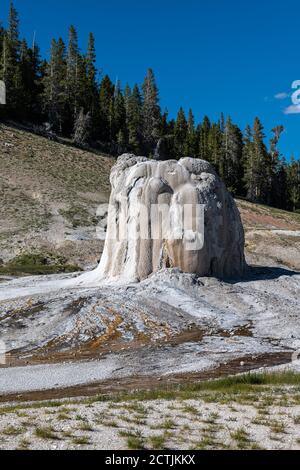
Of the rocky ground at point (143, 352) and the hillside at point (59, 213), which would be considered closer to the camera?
the rocky ground at point (143, 352)

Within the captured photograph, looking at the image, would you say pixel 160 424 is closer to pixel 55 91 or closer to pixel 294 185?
pixel 55 91

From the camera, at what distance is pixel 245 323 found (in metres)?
19.1

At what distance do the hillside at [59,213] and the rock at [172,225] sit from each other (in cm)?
Result: 1127

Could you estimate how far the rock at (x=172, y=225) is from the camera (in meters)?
23.8

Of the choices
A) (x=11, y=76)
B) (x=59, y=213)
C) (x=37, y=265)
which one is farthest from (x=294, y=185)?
(x=37, y=265)

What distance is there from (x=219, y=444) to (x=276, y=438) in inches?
34.4

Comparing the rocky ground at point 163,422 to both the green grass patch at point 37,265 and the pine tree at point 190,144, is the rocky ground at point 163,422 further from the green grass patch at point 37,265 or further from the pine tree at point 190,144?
the pine tree at point 190,144

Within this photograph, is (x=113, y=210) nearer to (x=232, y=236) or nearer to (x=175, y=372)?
(x=232, y=236)

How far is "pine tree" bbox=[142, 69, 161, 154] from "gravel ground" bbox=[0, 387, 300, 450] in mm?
80779

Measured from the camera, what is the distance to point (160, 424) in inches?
329

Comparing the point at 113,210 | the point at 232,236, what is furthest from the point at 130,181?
the point at 232,236

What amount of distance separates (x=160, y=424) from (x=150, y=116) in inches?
3339

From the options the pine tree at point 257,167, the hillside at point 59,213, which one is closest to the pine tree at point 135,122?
the hillside at point 59,213

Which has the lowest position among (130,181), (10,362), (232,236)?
(10,362)
